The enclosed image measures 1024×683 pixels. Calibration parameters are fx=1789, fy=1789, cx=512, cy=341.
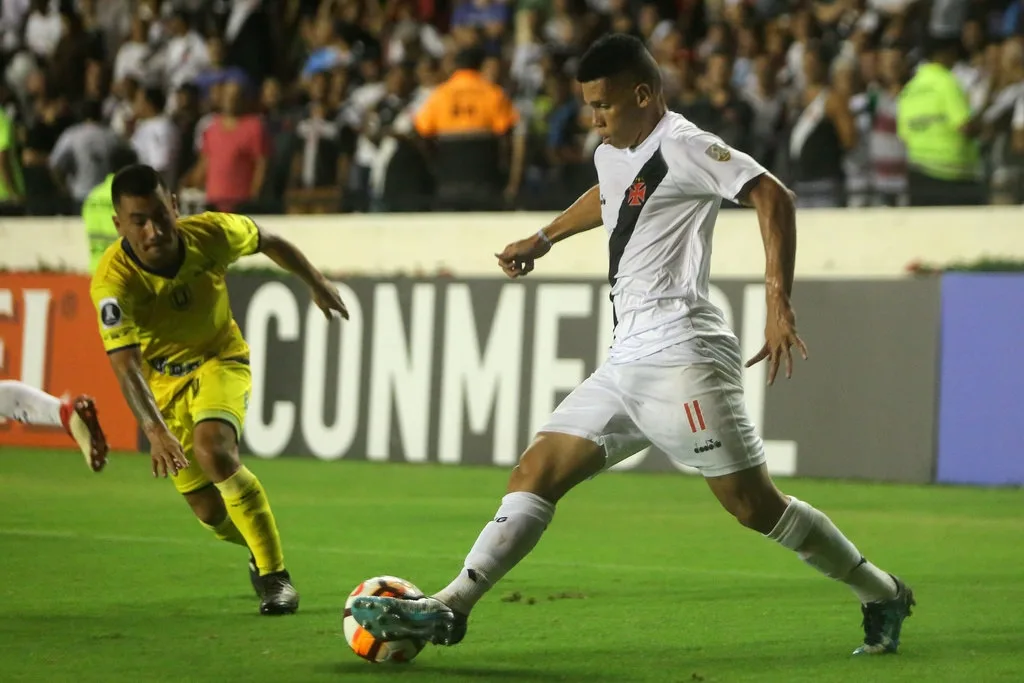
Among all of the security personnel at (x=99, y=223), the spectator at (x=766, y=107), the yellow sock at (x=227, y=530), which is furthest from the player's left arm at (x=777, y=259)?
the spectator at (x=766, y=107)

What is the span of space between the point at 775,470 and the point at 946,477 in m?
1.26

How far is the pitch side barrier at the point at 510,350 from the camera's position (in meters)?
13.1

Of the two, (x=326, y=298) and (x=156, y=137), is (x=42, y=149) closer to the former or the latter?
(x=156, y=137)

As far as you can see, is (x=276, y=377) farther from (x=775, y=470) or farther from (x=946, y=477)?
(x=946, y=477)

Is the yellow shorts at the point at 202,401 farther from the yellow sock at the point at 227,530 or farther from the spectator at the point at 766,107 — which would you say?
the spectator at the point at 766,107

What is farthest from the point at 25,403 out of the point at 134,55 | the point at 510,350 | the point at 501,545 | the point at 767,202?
the point at 134,55

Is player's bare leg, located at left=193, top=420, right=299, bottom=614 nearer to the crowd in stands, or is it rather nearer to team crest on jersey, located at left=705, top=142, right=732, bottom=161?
team crest on jersey, located at left=705, top=142, right=732, bottom=161

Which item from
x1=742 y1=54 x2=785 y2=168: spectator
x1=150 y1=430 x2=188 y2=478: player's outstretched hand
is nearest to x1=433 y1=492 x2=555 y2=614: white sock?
x1=150 y1=430 x2=188 y2=478: player's outstretched hand

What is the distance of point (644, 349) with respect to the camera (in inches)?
237

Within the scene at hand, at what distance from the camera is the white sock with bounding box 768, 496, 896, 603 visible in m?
5.99

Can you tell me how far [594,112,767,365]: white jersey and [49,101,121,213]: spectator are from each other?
12544mm

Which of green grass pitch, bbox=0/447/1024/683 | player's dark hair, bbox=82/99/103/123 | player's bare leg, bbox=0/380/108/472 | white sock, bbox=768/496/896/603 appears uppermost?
player's dark hair, bbox=82/99/103/123

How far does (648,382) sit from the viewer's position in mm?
5973

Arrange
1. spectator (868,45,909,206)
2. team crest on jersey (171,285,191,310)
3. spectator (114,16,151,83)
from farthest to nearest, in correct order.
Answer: spectator (114,16,151,83) → spectator (868,45,909,206) → team crest on jersey (171,285,191,310)
